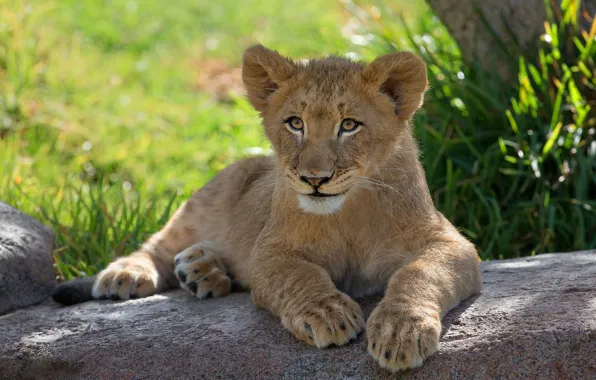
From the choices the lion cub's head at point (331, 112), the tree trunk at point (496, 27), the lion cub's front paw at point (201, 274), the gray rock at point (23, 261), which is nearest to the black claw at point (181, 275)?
the lion cub's front paw at point (201, 274)

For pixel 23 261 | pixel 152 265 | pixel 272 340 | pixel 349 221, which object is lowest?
pixel 272 340

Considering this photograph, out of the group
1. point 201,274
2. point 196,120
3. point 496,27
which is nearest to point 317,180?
point 201,274

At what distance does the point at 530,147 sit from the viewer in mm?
6086

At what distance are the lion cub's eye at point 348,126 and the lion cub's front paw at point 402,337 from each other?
817 millimetres

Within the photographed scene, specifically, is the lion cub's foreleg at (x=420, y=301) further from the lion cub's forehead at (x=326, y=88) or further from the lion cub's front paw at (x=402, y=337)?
the lion cub's forehead at (x=326, y=88)

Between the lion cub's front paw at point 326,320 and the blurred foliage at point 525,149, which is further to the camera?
the blurred foliage at point 525,149

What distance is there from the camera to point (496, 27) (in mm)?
6551

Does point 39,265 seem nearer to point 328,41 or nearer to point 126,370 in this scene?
point 126,370

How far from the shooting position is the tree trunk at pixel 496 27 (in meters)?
6.45

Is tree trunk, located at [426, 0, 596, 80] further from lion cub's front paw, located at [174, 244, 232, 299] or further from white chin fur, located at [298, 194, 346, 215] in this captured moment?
white chin fur, located at [298, 194, 346, 215]

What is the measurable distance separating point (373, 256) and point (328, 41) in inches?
219

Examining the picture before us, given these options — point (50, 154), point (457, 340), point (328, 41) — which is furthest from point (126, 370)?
point (328, 41)

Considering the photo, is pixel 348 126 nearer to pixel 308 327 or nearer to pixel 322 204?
pixel 322 204

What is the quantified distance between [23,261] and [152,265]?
0.70 metres
